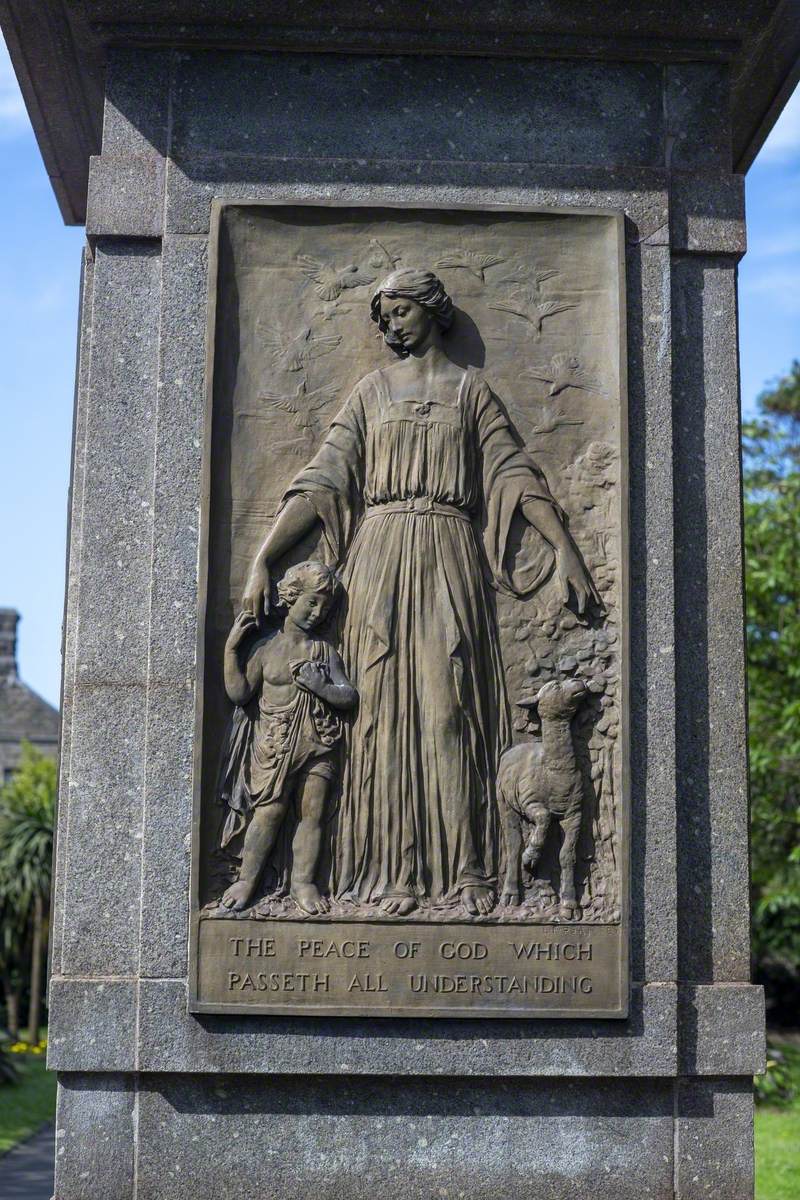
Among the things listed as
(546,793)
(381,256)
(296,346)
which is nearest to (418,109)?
(381,256)

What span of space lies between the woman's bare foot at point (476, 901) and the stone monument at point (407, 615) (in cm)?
1

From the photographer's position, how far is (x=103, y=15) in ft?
22.8

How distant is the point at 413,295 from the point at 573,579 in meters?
1.40

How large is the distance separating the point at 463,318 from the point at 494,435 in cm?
55

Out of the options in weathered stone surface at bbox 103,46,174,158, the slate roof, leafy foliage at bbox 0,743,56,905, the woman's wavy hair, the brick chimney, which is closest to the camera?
the woman's wavy hair

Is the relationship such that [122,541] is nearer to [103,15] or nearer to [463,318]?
[463,318]

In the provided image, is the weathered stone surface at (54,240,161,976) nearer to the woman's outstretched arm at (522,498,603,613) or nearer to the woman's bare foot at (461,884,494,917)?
the woman's bare foot at (461,884,494,917)

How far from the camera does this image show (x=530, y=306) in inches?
272

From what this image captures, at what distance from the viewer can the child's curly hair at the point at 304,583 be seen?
661 centimetres

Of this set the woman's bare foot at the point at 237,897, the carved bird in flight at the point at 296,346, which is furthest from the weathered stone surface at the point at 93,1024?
the carved bird in flight at the point at 296,346

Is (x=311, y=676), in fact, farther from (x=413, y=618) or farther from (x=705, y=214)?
(x=705, y=214)

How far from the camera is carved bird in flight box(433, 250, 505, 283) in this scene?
22.7 feet

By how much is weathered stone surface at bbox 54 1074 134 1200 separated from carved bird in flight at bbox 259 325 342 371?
306 cm

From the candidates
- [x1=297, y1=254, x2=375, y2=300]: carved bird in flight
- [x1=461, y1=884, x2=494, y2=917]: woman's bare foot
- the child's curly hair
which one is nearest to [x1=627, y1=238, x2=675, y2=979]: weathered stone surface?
[x1=461, y1=884, x2=494, y2=917]: woman's bare foot
